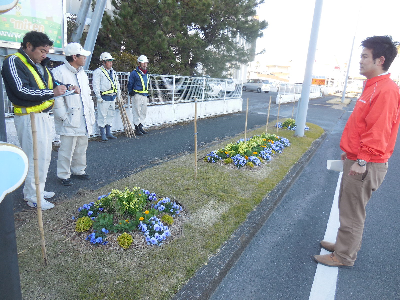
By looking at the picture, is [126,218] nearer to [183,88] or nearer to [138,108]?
[138,108]

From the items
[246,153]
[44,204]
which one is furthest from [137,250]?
[246,153]

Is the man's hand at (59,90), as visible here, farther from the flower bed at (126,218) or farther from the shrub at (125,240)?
the shrub at (125,240)

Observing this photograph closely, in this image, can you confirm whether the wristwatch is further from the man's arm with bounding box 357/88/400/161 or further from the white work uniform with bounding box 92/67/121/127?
the white work uniform with bounding box 92/67/121/127

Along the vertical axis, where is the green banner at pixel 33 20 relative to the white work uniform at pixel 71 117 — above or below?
above

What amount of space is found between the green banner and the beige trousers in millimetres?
7229

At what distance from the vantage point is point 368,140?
2467 millimetres

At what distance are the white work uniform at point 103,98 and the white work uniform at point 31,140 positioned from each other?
3565mm

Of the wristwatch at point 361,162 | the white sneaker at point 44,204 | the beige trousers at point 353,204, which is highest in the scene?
the wristwatch at point 361,162

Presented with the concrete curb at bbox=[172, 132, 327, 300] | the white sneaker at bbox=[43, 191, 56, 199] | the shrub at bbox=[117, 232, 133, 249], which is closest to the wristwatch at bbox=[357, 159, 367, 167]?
the concrete curb at bbox=[172, 132, 327, 300]

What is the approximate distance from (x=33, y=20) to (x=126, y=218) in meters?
6.15

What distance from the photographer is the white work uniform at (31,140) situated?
3434 mm

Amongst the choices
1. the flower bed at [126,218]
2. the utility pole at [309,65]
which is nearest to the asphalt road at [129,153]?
the flower bed at [126,218]

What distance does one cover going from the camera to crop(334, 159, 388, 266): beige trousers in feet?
8.71

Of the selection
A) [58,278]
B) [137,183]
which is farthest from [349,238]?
[137,183]
